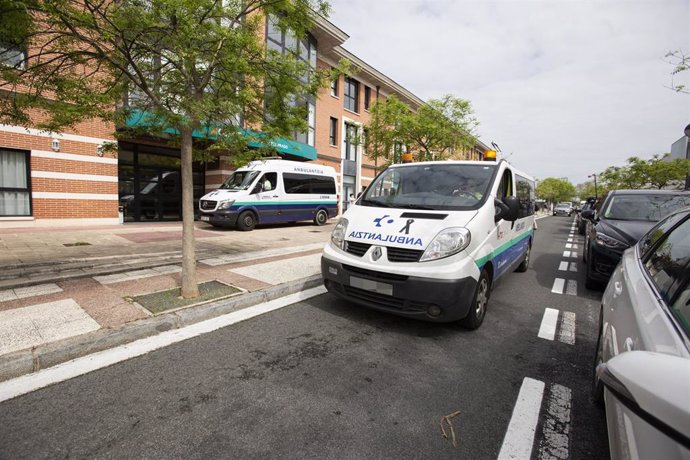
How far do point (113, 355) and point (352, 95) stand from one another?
2450cm

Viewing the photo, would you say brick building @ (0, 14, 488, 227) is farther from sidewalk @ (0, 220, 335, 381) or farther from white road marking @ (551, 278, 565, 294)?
white road marking @ (551, 278, 565, 294)

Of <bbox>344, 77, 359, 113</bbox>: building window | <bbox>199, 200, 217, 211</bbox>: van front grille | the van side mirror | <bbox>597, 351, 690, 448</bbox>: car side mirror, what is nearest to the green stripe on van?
the van side mirror

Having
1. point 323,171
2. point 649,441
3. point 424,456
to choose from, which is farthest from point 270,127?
point 323,171

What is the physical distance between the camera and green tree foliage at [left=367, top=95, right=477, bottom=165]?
15812 millimetres

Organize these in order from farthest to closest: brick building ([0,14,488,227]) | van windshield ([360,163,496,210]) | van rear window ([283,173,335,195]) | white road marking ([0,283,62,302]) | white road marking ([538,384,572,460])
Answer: van rear window ([283,173,335,195]) < brick building ([0,14,488,227]) < white road marking ([0,283,62,302]) < van windshield ([360,163,496,210]) < white road marking ([538,384,572,460])

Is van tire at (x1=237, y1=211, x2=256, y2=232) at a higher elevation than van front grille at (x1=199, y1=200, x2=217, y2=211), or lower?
lower

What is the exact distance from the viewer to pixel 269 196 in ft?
43.0

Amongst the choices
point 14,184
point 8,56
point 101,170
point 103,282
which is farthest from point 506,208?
point 14,184

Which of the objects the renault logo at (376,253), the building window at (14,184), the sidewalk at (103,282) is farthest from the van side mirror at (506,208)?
the building window at (14,184)

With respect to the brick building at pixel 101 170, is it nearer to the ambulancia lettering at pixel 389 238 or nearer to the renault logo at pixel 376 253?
the ambulancia lettering at pixel 389 238

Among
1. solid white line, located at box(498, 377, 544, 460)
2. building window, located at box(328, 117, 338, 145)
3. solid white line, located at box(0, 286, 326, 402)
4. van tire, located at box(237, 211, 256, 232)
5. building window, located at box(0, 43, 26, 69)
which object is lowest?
solid white line, located at box(498, 377, 544, 460)

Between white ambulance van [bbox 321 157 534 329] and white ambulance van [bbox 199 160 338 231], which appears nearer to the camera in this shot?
white ambulance van [bbox 321 157 534 329]

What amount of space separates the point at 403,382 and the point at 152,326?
8.47 ft

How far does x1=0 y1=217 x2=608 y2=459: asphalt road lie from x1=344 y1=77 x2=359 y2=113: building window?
75.5ft
